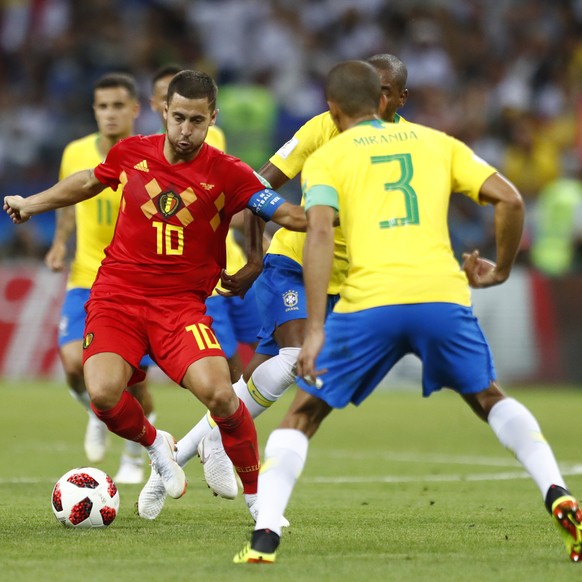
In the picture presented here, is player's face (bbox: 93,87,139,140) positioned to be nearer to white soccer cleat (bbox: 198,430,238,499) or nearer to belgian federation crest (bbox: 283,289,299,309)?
belgian federation crest (bbox: 283,289,299,309)

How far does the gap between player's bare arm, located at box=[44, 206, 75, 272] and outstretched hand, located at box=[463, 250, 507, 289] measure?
502 cm

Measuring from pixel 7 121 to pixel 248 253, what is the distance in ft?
→ 50.8

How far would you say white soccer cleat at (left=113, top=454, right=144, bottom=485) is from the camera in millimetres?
10367

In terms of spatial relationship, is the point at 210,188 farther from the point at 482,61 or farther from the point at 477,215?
the point at 482,61

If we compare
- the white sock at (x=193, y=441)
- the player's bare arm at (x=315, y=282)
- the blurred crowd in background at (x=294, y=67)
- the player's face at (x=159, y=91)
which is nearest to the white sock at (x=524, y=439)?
the player's bare arm at (x=315, y=282)

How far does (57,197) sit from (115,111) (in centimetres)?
301

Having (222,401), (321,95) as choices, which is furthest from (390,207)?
(321,95)

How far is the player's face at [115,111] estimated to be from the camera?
417 inches

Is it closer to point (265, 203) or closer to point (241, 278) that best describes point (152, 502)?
point (241, 278)

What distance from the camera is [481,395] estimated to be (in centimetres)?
Answer: 647

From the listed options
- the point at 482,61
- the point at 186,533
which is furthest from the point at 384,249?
the point at 482,61

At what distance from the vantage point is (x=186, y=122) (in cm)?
746

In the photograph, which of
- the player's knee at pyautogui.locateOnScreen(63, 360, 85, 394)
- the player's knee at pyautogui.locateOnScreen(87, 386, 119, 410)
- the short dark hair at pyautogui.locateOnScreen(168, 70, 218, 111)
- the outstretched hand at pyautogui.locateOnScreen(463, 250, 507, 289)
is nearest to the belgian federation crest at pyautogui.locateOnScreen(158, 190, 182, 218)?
the short dark hair at pyautogui.locateOnScreen(168, 70, 218, 111)

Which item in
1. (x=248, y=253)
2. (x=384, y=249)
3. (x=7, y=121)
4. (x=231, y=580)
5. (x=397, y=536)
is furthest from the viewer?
(x=7, y=121)
